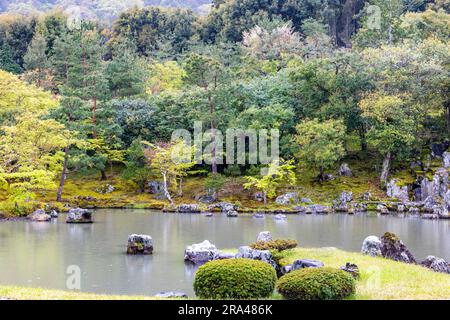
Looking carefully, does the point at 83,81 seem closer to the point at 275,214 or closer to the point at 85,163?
the point at 85,163

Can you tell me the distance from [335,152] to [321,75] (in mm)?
6562

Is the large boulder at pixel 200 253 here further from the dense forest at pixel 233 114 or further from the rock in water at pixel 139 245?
the dense forest at pixel 233 114

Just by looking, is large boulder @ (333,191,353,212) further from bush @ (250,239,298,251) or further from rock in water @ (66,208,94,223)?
bush @ (250,239,298,251)

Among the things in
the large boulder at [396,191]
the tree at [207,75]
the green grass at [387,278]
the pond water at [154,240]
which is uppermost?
the tree at [207,75]

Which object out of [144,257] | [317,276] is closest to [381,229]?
[144,257]

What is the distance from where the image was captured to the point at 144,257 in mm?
20047

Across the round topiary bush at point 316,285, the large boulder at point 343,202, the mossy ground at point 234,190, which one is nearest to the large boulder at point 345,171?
the mossy ground at point 234,190

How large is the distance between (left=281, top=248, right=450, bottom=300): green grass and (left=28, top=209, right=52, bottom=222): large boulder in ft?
60.9

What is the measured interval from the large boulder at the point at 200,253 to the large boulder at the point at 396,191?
2399 centimetres

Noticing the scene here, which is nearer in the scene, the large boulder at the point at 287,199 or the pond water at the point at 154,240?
the pond water at the point at 154,240

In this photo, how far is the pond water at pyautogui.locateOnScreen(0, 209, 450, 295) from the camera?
16.2 m

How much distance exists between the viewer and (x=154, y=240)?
24250 mm

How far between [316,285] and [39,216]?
24109mm

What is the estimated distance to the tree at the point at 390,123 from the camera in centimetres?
4103
